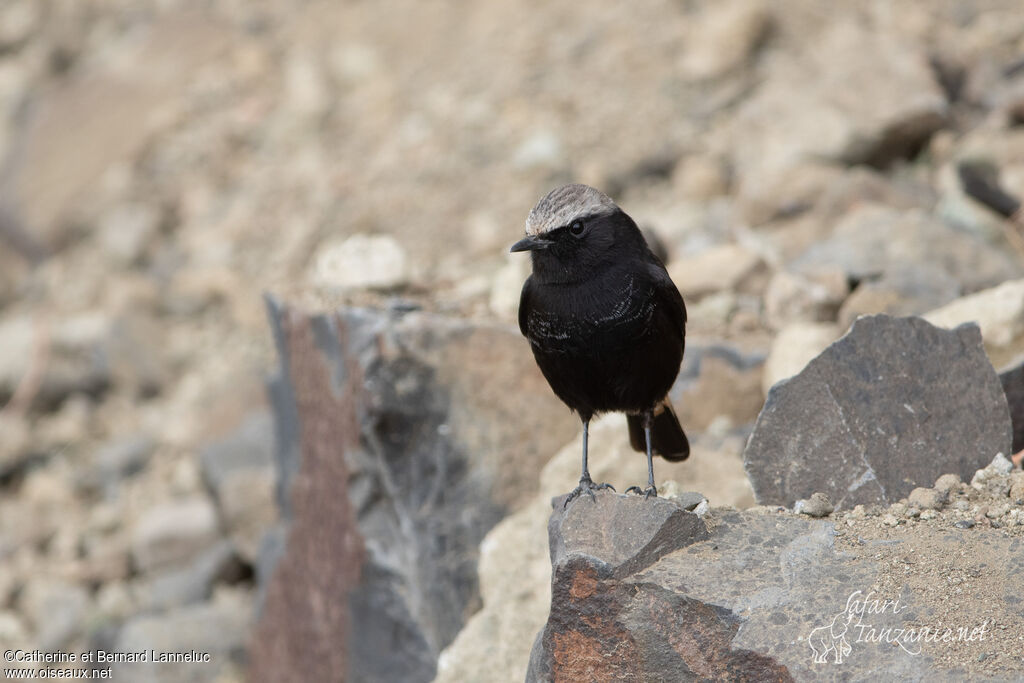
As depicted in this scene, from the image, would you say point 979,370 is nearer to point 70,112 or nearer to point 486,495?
point 486,495

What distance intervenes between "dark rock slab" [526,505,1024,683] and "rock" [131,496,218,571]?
5.50 metres

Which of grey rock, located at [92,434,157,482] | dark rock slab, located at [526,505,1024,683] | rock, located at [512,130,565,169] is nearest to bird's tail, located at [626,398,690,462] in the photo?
dark rock slab, located at [526,505,1024,683]

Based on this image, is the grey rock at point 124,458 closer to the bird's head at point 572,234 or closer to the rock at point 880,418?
the bird's head at point 572,234

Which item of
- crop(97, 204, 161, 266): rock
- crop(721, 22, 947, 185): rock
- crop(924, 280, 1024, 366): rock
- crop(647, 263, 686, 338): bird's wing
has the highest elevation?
crop(97, 204, 161, 266): rock

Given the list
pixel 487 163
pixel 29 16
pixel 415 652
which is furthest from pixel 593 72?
pixel 29 16

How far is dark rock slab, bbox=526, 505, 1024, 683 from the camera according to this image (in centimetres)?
334

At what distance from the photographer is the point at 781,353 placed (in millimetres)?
5559

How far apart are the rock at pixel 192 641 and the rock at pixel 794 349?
13.8ft

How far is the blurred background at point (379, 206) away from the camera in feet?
21.4

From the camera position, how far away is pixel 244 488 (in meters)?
8.72

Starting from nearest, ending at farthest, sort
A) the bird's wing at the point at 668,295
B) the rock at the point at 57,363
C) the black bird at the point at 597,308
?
the black bird at the point at 597,308, the bird's wing at the point at 668,295, the rock at the point at 57,363

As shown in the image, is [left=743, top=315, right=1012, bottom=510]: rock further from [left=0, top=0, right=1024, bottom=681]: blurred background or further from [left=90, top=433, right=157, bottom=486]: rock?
[left=90, top=433, right=157, bottom=486]: rock

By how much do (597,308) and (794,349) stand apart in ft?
5.03

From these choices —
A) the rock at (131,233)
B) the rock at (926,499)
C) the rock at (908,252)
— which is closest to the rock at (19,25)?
the rock at (131,233)
